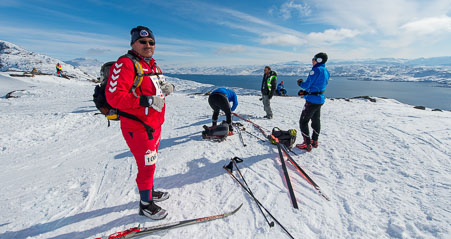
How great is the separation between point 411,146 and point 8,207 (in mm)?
8993

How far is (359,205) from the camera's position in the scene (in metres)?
3.04

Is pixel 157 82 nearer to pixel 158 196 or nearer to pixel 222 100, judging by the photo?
pixel 158 196

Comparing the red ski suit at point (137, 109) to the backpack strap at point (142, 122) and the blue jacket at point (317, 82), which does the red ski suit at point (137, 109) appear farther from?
the blue jacket at point (317, 82)

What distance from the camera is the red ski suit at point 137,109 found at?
2145mm

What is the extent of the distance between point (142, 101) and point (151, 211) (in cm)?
162

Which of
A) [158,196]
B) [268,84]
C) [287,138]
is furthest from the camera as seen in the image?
[268,84]

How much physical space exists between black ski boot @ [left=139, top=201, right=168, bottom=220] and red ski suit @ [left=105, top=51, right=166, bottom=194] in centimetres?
27

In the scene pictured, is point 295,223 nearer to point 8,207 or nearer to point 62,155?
point 8,207

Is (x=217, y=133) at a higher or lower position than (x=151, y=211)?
higher

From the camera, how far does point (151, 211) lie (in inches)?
107

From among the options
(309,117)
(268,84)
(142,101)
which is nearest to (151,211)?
(142,101)

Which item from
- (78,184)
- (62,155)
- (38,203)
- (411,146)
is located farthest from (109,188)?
(411,146)

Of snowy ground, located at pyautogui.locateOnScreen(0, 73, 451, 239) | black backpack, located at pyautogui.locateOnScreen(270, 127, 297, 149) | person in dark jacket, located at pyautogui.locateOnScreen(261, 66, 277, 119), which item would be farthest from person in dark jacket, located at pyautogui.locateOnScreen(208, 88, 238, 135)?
person in dark jacket, located at pyautogui.locateOnScreen(261, 66, 277, 119)

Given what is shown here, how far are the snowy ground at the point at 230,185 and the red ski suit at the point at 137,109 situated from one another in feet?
3.07
